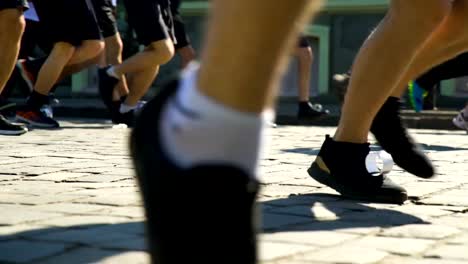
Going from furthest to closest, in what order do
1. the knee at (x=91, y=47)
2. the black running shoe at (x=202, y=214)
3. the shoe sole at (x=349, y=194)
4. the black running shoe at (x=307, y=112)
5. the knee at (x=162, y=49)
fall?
the black running shoe at (x=307, y=112) < the knee at (x=162, y=49) < the knee at (x=91, y=47) < the shoe sole at (x=349, y=194) < the black running shoe at (x=202, y=214)

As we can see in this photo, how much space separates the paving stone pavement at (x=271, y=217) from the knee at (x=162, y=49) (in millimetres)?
3193

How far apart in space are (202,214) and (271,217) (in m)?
1.53

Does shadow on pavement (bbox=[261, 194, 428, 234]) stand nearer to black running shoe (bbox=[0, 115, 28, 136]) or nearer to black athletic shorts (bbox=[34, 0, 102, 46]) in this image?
black running shoe (bbox=[0, 115, 28, 136])

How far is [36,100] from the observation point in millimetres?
7910

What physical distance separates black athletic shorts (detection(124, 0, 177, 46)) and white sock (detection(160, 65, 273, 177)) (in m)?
6.54

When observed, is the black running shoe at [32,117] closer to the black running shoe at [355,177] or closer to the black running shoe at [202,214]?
the black running shoe at [355,177]

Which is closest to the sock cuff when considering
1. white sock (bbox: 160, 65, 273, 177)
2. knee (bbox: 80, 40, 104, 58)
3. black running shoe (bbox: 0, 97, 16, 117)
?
white sock (bbox: 160, 65, 273, 177)

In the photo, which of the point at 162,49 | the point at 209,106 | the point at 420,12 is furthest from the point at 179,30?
the point at 209,106

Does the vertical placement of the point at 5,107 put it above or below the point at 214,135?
below

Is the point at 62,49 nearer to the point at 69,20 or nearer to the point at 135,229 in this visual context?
the point at 69,20

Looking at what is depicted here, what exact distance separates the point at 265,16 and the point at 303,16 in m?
0.08

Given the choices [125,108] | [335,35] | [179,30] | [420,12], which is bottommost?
[335,35]

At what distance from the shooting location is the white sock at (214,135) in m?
1.52

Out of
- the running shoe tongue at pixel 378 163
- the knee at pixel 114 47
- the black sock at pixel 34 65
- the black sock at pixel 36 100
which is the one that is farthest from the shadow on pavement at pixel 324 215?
the knee at pixel 114 47
